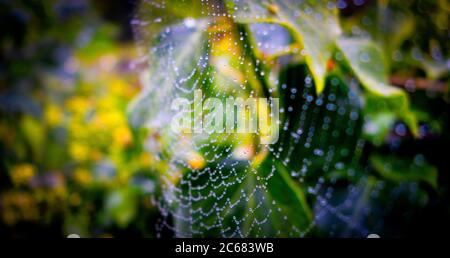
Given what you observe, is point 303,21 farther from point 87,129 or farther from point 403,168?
point 87,129

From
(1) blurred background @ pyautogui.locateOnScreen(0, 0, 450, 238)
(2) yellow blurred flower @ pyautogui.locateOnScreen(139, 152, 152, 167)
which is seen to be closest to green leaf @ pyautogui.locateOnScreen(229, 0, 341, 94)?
(1) blurred background @ pyautogui.locateOnScreen(0, 0, 450, 238)

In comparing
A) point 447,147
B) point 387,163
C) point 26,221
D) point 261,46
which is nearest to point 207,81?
point 261,46

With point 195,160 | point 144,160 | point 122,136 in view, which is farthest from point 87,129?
point 195,160

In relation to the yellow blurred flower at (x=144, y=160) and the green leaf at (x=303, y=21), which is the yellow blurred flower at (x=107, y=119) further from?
the green leaf at (x=303, y=21)

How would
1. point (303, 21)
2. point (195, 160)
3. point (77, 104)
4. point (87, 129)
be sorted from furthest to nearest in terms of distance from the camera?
point (77, 104)
point (87, 129)
point (195, 160)
point (303, 21)

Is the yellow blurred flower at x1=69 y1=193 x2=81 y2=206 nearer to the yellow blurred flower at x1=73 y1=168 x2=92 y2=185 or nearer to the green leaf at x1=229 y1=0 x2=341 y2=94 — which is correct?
the yellow blurred flower at x1=73 y1=168 x2=92 y2=185

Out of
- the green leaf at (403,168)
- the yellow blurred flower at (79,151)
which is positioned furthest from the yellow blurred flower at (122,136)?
the green leaf at (403,168)
